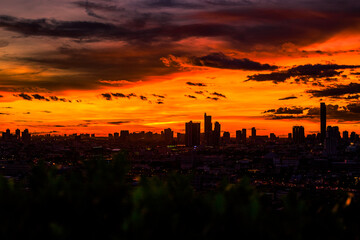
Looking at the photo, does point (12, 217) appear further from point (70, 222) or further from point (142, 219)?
point (142, 219)

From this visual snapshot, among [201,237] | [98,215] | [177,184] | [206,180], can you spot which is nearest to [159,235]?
[201,237]

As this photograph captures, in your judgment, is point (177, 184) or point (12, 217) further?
point (177, 184)

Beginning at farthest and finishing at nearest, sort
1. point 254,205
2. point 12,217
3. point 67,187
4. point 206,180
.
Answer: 1. point 206,180
2. point 67,187
3. point 12,217
4. point 254,205

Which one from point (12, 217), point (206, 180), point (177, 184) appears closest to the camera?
point (12, 217)

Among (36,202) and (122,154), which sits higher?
(122,154)

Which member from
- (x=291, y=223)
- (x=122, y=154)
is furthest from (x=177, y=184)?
(x=291, y=223)

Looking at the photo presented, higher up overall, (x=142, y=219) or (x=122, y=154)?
(x=122, y=154)

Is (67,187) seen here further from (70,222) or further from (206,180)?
(206,180)
